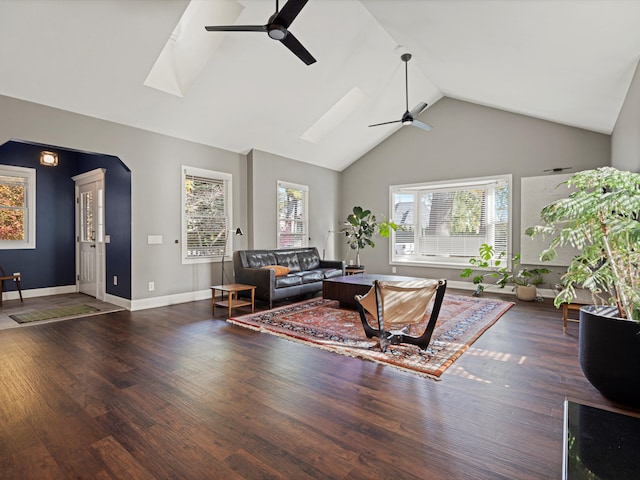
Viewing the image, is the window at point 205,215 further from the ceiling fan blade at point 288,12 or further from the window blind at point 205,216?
the ceiling fan blade at point 288,12

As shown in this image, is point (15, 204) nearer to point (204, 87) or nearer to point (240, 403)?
point (204, 87)

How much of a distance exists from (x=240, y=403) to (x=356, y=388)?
2.78 ft

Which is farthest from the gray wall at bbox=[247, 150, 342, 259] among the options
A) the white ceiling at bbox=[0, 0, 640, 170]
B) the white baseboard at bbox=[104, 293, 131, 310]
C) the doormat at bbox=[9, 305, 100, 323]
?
the doormat at bbox=[9, 305, 100, 323]

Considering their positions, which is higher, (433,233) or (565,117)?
(565,117)

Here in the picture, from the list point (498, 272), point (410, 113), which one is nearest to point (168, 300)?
point (410, 113)

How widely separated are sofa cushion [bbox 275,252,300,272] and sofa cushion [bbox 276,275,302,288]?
66 cm

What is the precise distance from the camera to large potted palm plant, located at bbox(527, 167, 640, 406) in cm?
214

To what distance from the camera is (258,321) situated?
14.4 feet

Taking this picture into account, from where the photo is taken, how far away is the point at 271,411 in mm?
2172

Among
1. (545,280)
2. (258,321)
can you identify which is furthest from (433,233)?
(258,321)

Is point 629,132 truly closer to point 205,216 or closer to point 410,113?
point 410,113

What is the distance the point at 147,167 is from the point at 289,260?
2.90 metres

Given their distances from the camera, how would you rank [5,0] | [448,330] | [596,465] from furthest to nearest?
[448,330] < [5,0] < [596,465]

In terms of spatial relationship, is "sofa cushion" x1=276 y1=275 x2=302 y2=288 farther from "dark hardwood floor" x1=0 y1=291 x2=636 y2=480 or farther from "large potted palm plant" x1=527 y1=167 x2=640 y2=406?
"large potted palm plant" x1=527 y1=167 x2=640 y2=406
